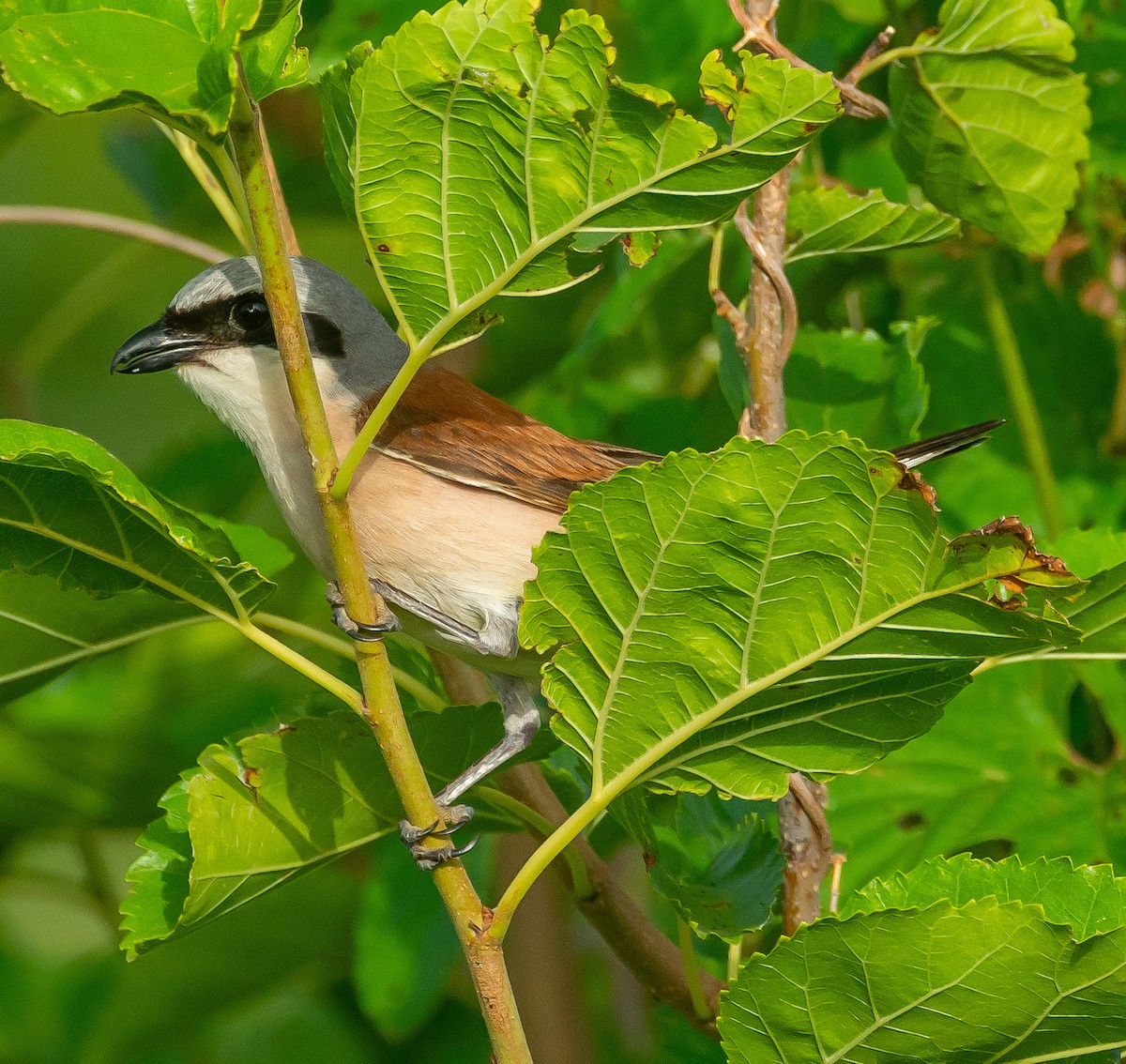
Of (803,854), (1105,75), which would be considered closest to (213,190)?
(803,854)

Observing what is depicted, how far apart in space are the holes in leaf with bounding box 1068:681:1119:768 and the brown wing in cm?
98

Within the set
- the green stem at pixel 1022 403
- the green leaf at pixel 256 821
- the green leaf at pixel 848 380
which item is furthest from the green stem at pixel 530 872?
the green stem at pixel 1022 403

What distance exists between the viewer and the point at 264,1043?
2969 millimetres

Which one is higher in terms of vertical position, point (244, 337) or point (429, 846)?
point (244, 337)

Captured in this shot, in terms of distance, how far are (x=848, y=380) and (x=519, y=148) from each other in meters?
1.11

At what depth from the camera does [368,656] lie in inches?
53.8

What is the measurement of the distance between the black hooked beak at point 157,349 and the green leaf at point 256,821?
0.84 metres

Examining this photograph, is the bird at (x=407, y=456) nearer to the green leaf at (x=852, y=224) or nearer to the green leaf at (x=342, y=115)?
the green leaf at (x=852, y=224)

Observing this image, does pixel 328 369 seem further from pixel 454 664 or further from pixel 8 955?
pixel 8 955

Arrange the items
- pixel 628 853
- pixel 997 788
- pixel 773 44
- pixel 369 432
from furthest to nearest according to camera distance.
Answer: pixel 628 853 < pixel 997 788 < pixel 773 44 < pixel 369 432

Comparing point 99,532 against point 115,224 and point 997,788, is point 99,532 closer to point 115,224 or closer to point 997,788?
point 115,224

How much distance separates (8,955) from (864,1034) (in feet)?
8.46

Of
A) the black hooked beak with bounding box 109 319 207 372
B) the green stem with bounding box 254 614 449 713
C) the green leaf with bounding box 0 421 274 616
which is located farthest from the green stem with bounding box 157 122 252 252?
the green leaf with bounding box 0 421 274 616

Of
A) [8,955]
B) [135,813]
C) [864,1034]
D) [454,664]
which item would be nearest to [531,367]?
[454,664]
